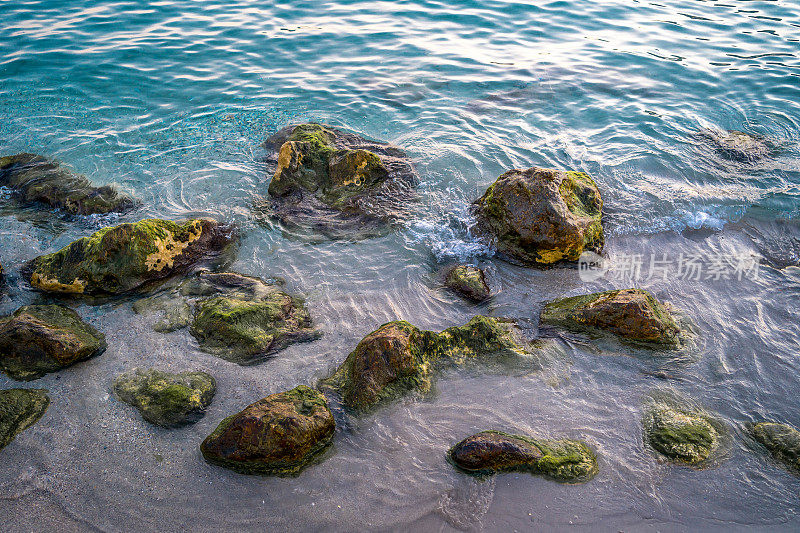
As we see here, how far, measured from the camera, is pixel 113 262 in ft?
19.5

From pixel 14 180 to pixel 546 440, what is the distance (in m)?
8.84

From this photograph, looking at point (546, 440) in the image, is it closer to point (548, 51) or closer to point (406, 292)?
point (406, 292)

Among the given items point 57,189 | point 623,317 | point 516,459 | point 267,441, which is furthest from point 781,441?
point 57,189

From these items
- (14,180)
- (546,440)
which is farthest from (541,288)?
(14,180)

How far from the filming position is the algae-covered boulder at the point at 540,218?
6449mm

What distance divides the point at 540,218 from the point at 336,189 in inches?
125

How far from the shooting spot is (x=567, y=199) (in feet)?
22.8

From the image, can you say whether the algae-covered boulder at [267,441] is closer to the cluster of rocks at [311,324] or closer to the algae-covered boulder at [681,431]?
the cluster of rocks at [311,324]

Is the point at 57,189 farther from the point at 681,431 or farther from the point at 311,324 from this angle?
the point at 681,431

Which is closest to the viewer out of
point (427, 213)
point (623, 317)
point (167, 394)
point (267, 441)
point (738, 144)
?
point (267, 441)

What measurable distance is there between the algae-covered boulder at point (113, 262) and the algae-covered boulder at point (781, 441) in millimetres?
6413

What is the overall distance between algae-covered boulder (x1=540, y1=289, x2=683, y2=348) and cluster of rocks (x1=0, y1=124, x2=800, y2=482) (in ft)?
0.05

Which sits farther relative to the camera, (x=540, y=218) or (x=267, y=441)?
(x=540, y=218)

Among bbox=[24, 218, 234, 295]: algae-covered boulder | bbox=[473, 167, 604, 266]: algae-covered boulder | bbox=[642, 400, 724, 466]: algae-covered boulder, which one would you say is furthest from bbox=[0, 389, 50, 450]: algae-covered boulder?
bbox=[642, 400, 724, 466]: algae-covered boulder
